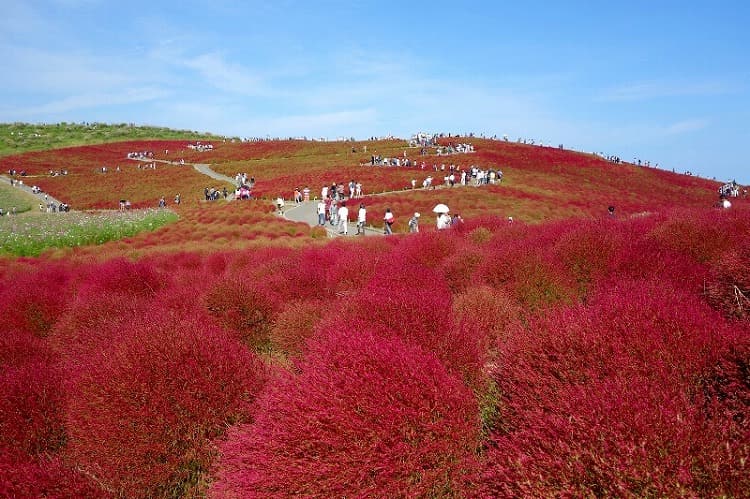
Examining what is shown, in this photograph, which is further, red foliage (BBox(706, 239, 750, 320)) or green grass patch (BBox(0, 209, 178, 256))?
green grass patch (BBox(0, 209, 178, 256))

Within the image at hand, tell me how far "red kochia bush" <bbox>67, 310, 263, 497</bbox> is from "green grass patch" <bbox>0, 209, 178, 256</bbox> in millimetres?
22386

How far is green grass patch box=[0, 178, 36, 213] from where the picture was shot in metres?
44.8

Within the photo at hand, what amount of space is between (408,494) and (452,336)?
214cm

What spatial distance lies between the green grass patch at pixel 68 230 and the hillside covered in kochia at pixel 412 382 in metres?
17.5

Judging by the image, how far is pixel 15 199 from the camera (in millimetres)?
48031

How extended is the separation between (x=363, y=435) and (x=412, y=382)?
563 mm

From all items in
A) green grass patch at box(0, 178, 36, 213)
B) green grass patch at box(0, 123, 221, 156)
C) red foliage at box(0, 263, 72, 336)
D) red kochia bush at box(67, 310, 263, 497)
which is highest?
green grass patch at box(0, 123, 221, 156)

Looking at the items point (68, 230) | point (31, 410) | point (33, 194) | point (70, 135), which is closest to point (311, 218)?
point (68, 230)

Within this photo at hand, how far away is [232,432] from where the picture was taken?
4.48 m

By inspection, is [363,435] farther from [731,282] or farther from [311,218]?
[311,218]

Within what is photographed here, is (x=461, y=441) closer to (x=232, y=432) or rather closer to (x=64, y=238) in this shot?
(x=232, y=432)

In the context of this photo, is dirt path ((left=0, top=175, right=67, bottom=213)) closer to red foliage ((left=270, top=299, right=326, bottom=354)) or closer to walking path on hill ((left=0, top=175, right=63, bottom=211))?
walking path on hill ((left=0, top=175, right=63, bottom=211))

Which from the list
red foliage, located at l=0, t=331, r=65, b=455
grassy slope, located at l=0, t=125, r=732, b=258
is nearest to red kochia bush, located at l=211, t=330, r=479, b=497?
red foliage, located at l=0, t=331, r=65, b=455

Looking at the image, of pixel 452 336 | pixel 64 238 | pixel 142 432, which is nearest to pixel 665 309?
pixel 452 336
